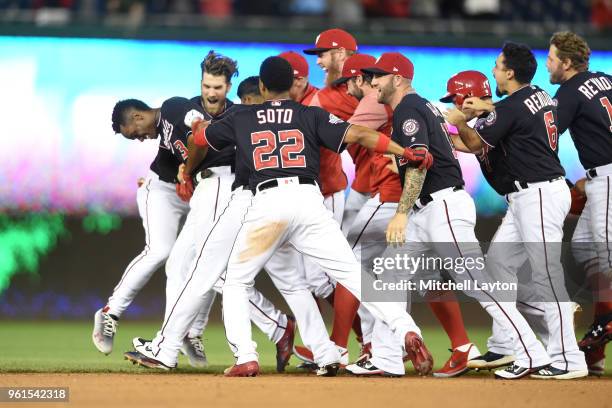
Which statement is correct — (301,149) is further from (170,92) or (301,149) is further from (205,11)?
(205,11)

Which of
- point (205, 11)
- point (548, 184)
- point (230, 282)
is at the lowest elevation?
point (230, 282)

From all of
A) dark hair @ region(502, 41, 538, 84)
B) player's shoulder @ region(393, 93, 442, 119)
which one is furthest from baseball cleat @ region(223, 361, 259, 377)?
dark hair @ region(502, 41, 538, 84)

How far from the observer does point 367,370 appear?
7426 mm

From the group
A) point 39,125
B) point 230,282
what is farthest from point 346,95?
point 39,125

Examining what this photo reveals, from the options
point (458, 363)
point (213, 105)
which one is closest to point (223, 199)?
point (213, 105)

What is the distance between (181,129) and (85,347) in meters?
2.53

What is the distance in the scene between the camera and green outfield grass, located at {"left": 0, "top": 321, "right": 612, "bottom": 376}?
25.7 feet

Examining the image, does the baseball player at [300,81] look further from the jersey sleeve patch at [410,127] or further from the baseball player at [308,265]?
the jersey sleeve patch at [410,127]

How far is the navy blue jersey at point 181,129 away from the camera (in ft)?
25.5

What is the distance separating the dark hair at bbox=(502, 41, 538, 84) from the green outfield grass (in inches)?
94.1

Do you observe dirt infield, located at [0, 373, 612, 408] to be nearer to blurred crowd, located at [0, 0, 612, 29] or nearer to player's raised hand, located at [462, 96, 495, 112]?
player's raised hand, located at [462, 96, 495, 112]

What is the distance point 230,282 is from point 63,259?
5.38 metres

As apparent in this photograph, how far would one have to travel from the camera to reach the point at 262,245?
6.89 metres

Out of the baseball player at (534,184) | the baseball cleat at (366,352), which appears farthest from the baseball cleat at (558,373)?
the baseball cleat at (366,352)
